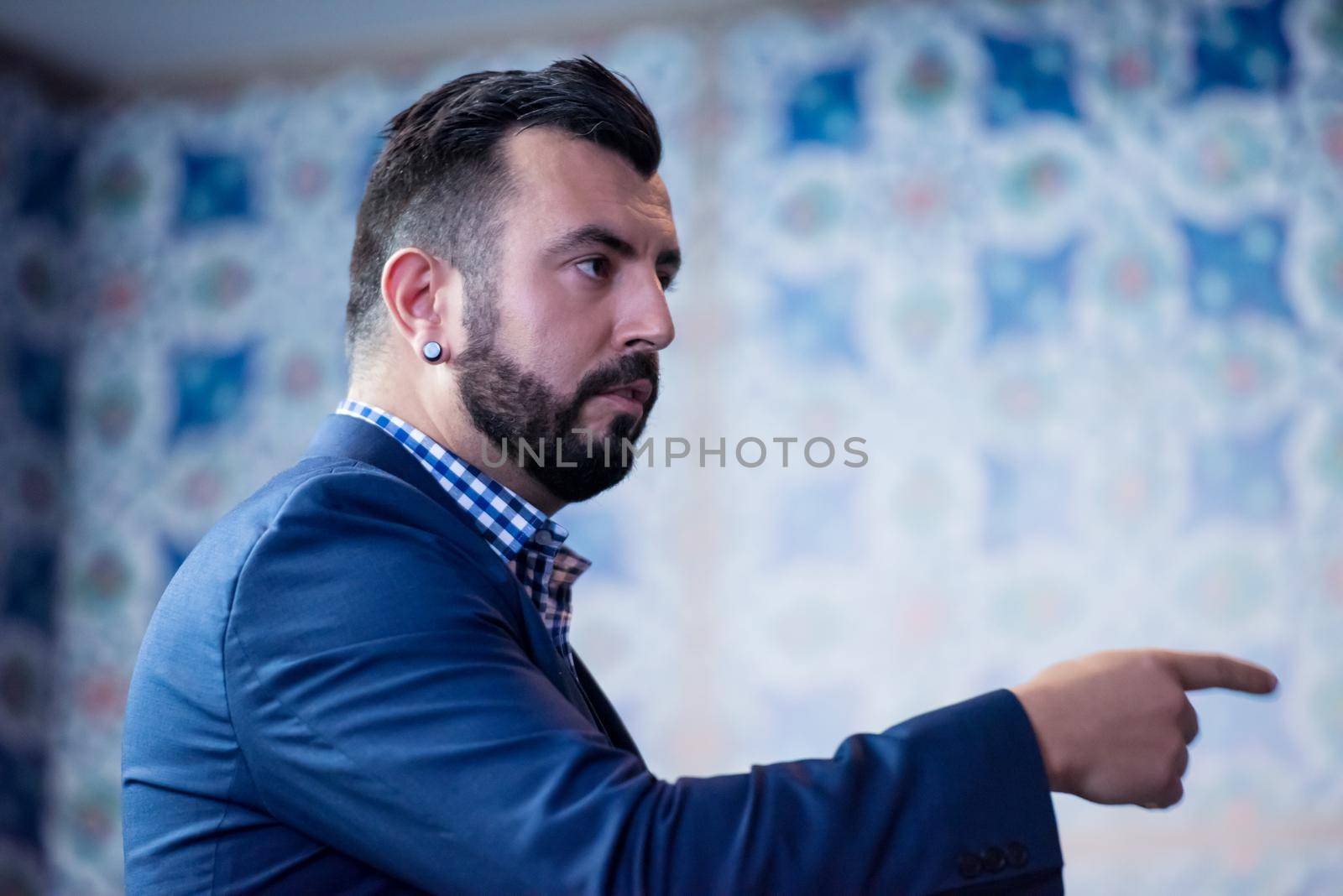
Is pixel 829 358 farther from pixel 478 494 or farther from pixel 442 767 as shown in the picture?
pixel 442 767

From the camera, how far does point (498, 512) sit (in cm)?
115

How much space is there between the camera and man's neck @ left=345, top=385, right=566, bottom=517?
118 cm

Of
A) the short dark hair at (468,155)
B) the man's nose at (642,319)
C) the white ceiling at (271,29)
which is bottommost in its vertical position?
the man's nose at (642,319)

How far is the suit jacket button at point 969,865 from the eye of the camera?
0.80 metres

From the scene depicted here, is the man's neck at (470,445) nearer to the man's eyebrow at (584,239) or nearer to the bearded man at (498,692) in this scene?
the bearded man at (498,692)

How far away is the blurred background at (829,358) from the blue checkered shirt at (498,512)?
2.03m

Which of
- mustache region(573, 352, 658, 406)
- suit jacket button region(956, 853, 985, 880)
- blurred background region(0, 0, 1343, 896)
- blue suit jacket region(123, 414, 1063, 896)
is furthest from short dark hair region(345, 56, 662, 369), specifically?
blurred background region(0, 0, 1343, 896)

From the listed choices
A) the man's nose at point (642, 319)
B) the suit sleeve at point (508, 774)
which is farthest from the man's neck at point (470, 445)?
the suit sleeve at point (508, 774)

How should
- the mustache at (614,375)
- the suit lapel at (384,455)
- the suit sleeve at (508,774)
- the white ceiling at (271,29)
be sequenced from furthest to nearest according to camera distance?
the white ceiling at (271,29) → the mustache at (614,375) → the suit lapel at (384,455) → the suit sleeve at (508,774)

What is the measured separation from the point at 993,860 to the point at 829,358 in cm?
250

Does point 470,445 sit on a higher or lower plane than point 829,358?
lower

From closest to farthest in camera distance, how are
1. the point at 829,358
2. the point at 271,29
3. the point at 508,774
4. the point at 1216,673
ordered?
the point at 508,774 → the point at 1216,673 → the point at 829,358 → the point at 271,29

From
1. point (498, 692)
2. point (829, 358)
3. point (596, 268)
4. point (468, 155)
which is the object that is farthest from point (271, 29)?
point (498, 692)

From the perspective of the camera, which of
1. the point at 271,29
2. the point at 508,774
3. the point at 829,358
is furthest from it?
the point at 271,29
